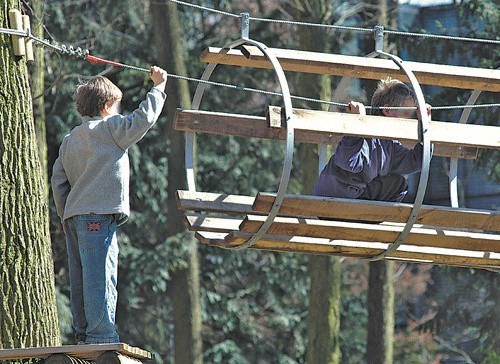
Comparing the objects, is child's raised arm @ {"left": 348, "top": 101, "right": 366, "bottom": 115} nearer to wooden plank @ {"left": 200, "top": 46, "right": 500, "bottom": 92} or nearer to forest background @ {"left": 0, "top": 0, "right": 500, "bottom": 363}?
wooden plank @ {"left": 200, "top": 46, "right": 500, "bottom": 92}

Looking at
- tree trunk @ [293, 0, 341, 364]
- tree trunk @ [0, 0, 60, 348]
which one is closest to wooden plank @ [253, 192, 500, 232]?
tree trunk @ [0, 0, 60, 348]

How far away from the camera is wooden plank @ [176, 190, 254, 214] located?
280 inches

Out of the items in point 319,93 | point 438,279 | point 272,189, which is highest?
point 319,93

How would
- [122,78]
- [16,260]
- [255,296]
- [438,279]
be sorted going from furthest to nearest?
[438,279], [255,296], [122,78], [16,260]

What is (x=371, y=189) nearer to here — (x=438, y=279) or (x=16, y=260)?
(x=16, y=260)

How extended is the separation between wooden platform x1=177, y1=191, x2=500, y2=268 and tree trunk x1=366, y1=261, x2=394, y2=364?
26.9 feet


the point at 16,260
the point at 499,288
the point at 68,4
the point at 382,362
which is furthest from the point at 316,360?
the point at 16,260

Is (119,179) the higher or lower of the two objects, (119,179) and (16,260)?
the higher

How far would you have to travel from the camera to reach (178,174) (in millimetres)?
16422

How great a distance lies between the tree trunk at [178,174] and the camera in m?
16.0

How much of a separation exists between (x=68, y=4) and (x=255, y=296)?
5.87 metres

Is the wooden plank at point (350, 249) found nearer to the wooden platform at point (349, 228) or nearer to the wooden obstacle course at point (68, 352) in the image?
the wooden platform at point (349, 228)

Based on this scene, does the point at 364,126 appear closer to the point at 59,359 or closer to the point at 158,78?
the point at 158,78

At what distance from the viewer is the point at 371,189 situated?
712 centimetres
